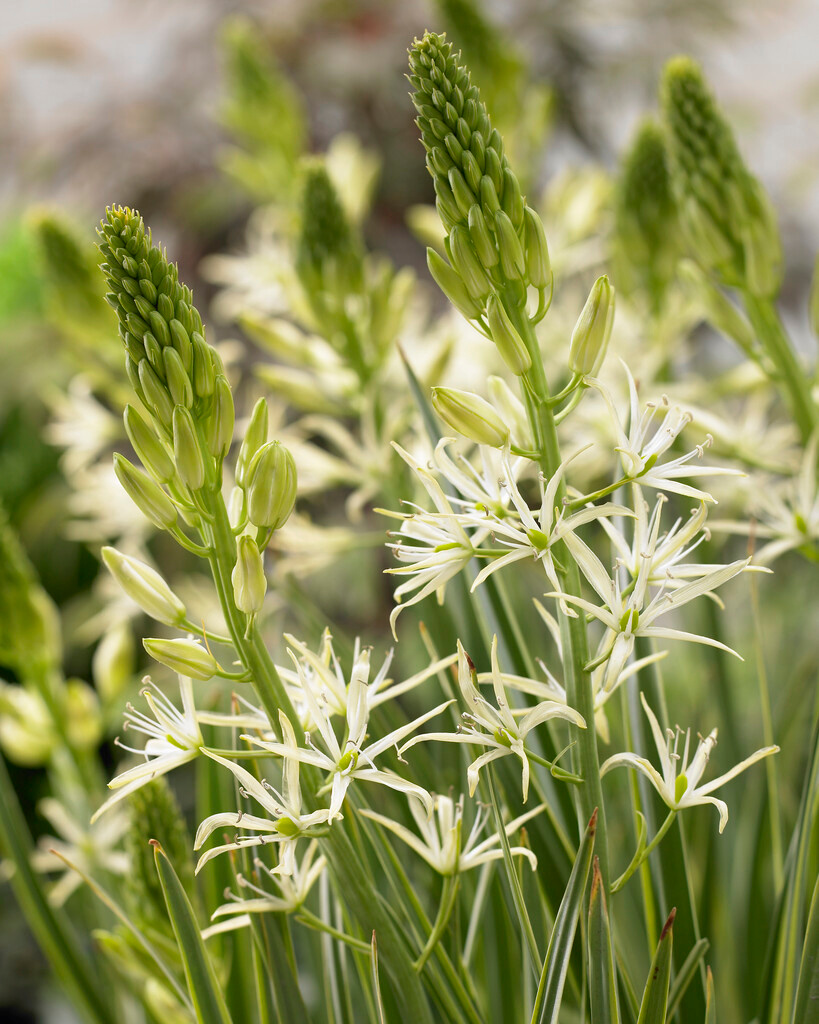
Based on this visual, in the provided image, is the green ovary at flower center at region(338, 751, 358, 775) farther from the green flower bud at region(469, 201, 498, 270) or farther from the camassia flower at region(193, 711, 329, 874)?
the green flower bud at region(469, 201, 498, 270)

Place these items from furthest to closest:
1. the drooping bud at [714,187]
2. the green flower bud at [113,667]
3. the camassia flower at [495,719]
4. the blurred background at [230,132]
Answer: the blurred background at [230,132]
the green flower bud at [113,667]
the drooping bud at [714,187]
the camassia flower at [495,719]

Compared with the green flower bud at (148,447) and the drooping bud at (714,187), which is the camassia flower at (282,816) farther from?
the drooping bud at (714,187)

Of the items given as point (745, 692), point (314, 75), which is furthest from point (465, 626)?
point (314, 75)

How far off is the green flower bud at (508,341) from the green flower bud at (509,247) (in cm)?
1

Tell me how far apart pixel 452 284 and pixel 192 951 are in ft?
0.85

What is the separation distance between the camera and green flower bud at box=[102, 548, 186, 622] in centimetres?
29

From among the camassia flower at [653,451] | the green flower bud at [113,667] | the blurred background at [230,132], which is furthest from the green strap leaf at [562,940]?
the blurred background at [230,132]

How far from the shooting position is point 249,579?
28 cm

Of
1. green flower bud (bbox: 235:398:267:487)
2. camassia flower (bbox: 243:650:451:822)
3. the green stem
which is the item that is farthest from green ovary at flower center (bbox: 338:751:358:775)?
the green stem

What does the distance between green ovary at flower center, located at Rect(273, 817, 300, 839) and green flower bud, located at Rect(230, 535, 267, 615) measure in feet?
0.22

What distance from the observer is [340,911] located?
365 mm

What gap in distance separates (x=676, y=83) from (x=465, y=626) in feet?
1.06

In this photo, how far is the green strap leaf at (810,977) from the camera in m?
0.29

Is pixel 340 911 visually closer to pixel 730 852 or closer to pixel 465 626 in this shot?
pixel 465 626
